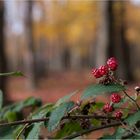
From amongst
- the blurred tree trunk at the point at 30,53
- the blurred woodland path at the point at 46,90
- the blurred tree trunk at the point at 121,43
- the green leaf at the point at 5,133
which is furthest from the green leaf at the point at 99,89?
the blurred tree trunk at the point at 121,43

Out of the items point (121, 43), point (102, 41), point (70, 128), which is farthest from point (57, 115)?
point (121, 43)

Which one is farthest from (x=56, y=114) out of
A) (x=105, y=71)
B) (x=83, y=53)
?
(x=83, y=53)

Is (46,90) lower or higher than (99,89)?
lower

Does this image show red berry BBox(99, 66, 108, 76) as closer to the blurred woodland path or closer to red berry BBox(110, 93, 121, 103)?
red berry BBox(110, 93, 121, 103)

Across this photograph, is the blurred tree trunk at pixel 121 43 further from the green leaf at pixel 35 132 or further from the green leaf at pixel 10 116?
the green leaf at pixel 35 132

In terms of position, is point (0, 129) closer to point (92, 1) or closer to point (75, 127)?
point (75, 127)

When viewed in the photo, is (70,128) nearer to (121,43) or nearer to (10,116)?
(10,116)

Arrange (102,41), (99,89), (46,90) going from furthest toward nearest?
(46,90) → (102,41) → (99,89)
